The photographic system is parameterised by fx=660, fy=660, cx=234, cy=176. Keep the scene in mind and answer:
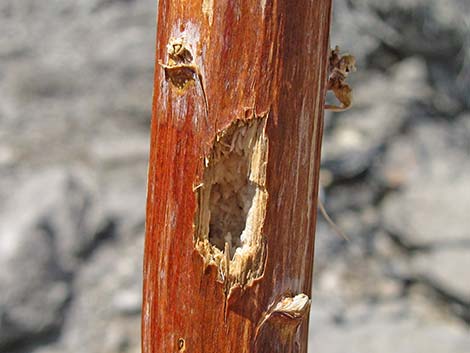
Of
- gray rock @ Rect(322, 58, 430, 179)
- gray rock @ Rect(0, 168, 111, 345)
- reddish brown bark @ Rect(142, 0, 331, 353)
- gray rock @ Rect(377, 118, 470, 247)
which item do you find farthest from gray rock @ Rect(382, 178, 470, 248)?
reddish brown bark @ Rect(142, 0, 331, 353)

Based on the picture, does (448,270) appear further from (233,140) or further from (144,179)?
(233,140)

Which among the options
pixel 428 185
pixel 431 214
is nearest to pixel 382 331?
pixel 431 214

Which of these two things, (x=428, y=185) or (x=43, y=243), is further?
(x=428, y=185)

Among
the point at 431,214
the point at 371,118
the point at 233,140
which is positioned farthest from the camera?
the point at 371,118

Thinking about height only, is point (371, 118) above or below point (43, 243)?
above

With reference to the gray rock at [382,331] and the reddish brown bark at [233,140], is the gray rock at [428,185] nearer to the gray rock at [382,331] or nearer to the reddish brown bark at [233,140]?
the gray rock at [382,331]

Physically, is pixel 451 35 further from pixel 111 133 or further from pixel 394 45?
pixel 111 133

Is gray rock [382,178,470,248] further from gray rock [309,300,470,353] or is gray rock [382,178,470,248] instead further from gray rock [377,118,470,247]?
gray rock [309,300,470,353]
